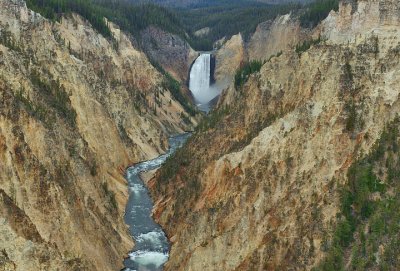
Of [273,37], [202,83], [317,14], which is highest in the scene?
[317,14]

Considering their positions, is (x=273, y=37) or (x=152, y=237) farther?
(x=273, y=37)

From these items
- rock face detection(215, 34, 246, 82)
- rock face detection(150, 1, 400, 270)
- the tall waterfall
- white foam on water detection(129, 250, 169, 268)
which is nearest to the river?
white foam on water detection(129, 250, 169, 268)

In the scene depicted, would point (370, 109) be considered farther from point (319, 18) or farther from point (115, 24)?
point (115, 24)

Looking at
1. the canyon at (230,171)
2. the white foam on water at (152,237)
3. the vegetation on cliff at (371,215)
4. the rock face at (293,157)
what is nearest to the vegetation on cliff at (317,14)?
the canyon at (230,171)

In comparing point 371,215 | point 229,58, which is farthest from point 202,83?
point 371,215

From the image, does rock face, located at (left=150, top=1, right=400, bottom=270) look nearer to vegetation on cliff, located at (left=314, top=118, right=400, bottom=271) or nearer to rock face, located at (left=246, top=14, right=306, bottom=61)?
vegetation on cliff, located at (left=314, top=118, right=400, bottom=271)

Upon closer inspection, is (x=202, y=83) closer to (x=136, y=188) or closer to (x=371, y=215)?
(x=136, y=188)
